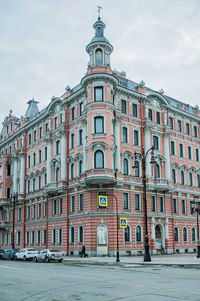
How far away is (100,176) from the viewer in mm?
42812

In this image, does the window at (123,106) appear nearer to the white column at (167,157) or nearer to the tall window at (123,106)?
the tall window at (123,106)

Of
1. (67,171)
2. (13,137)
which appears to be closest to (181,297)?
(67,171)

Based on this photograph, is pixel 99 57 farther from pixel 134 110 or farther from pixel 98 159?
pixel 98 159

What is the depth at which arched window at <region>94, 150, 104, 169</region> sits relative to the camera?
1742 inches

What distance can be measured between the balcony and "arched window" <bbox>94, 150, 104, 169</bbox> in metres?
0.93

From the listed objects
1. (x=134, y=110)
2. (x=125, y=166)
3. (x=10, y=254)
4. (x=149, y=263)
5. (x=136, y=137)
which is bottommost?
(x=10, y=254)

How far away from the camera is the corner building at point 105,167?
44.6m

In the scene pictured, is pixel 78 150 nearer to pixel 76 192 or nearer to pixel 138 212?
pixel 76 192

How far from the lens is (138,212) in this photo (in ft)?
156

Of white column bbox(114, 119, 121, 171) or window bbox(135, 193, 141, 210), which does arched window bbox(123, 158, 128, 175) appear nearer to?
white column bbox(114, 119, 121, 171)

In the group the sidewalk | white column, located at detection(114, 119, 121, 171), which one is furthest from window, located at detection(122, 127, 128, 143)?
the sidewalk

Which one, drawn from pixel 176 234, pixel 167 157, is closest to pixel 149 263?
pixel 176 234

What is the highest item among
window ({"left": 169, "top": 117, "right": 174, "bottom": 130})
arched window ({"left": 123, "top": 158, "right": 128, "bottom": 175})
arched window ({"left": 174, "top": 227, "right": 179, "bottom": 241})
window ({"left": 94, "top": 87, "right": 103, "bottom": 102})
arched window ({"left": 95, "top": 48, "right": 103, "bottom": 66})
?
arched window ({"left": 95, "top": 48, "right": 103, "bottom": 66})

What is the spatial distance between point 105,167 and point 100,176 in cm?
144
